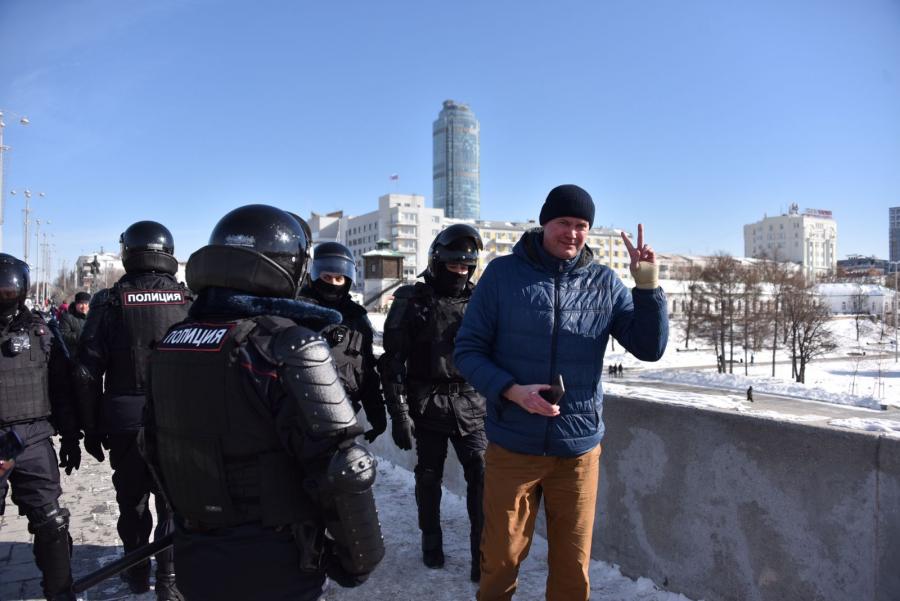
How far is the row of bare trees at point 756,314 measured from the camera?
49.1 m

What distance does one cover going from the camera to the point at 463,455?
4.31 metres

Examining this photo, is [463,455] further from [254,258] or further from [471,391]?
[254,258]

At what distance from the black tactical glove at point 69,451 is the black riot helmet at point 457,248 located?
8.71 feet

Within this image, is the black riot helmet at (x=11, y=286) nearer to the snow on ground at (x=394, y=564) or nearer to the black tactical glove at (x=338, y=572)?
the snow on ground at (x=394, y=564)

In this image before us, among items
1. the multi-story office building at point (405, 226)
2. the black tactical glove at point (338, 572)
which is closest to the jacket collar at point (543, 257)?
the black tactical glove at point (338, 572)

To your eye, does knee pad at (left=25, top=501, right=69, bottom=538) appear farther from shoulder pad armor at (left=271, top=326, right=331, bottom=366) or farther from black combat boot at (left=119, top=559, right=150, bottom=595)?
shoulder pad armor at (left=271, top=326, right=331, bottom=366)

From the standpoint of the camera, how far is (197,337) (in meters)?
2.02

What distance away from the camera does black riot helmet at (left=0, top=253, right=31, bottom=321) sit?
3779 millimetres

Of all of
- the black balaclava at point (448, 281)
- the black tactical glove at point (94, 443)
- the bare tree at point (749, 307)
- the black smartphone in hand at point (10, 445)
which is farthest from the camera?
the bare tree at point (749, 307)

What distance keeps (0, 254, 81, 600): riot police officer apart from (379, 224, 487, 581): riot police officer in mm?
2106

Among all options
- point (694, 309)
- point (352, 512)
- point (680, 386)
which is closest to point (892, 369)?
point (694, 309)

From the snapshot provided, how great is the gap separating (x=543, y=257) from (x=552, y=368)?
543 millimetres

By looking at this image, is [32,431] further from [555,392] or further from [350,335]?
[555,392]

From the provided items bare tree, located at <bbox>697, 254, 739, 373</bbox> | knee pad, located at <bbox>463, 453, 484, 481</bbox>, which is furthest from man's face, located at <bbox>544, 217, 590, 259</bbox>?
bare tree, located at <bbox>697, 254, 739, 373</bbox>
